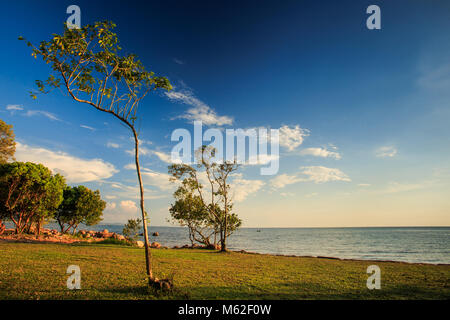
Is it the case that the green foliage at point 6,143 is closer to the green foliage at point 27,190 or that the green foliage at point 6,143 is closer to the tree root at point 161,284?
the green foliage at point 27,190

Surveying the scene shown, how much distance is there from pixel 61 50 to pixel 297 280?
14.7 metres

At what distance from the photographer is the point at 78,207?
4303 centimetres

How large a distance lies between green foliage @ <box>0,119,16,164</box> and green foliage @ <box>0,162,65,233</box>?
714 centimetres

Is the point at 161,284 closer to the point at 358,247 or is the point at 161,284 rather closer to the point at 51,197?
the point at 51,197

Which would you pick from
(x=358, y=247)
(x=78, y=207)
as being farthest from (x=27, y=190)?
(x=358, y=247)

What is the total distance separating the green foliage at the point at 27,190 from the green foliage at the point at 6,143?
23.4 feet

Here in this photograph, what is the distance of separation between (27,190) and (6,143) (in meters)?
10.2

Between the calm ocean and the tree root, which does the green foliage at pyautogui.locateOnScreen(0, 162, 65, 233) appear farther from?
the tree root

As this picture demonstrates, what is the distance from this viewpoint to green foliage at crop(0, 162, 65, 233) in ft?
90.6

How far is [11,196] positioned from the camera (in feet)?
96.4
